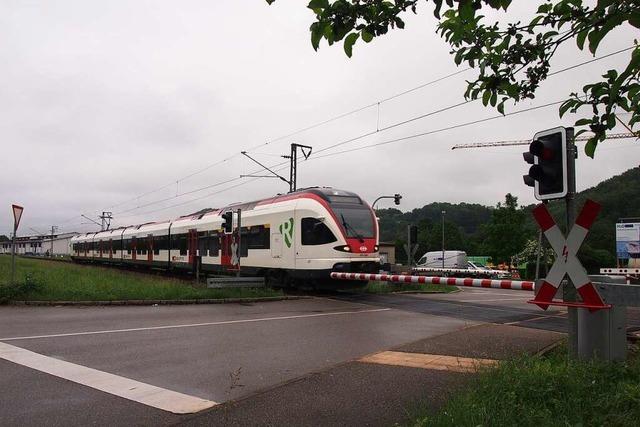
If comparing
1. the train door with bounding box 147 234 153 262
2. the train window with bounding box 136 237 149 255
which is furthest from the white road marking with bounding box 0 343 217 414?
the train window with bounding box 136 237 149 255

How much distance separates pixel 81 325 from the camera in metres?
11.0

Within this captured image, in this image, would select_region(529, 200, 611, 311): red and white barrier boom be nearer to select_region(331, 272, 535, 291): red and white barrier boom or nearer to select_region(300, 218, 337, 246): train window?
select_region(331, 272, 535, 291): red and white barrier boom

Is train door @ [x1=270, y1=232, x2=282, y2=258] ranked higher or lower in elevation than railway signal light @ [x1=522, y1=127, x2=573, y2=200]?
lower

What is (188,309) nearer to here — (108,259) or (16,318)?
(16,318)

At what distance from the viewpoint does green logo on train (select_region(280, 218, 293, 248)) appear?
18672mm

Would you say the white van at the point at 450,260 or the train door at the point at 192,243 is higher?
the train door at the point at 192,243

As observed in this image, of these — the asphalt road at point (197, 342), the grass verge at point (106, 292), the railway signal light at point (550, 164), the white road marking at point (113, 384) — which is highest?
the railway signal light at point (550, 164)

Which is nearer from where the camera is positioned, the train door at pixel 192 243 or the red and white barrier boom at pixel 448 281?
the red and white barrier boom at pixel 448 281

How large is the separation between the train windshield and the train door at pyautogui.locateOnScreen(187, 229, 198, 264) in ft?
36.9

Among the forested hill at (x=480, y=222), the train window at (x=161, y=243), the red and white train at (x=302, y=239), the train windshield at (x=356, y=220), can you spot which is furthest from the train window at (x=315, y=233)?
the forested hill at (x=480, y=222)

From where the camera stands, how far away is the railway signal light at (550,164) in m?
6.18

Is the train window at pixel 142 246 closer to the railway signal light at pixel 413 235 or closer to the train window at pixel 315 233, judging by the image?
the railway signal light at pixel 413 235

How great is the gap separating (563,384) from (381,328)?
6.06 metres

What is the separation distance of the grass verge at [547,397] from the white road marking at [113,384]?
2.32 meters
